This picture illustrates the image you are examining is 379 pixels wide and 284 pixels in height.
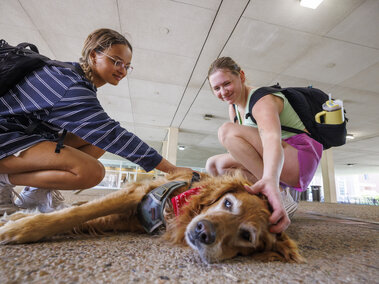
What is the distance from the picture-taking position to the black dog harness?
1.07 metres

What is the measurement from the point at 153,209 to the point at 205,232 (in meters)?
0.33

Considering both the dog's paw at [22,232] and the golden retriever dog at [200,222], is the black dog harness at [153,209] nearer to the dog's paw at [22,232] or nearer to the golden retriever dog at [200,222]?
the golden retriever dog at [200,222]

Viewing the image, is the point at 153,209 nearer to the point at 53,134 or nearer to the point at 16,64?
the point at 53,134

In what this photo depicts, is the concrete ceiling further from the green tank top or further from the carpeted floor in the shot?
the carpeted floor

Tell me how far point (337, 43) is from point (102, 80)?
11.7 feet

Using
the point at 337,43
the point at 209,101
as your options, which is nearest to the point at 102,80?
the point at 337,43

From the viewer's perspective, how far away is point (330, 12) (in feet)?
9.12

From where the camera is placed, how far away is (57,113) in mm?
1280

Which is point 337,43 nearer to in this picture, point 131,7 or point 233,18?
point 233,18

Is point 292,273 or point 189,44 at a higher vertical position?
point 189,44

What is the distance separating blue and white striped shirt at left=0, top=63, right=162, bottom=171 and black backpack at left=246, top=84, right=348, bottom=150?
964 millimetres

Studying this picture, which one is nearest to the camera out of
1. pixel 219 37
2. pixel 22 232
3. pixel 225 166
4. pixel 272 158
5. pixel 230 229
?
pixel 22 232

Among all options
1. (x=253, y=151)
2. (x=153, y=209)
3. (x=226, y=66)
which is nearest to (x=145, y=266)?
(x=153, y=209)

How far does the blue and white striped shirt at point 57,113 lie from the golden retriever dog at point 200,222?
32 cm
